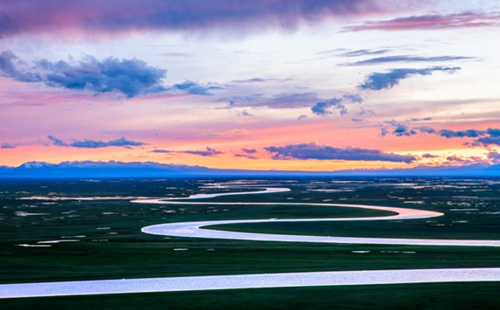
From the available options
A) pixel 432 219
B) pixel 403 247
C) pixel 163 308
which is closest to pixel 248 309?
pixel 163 308

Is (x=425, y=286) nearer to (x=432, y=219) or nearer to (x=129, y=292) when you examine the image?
(x=129, y=292)

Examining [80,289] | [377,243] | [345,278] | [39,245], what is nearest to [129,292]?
[80,289]

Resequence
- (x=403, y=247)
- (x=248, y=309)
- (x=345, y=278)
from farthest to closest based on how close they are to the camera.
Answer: (x=403, y=247) < (x=345, y=278) < (x=248, y=309)

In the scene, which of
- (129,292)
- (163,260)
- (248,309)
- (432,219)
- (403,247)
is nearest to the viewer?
(248,309)

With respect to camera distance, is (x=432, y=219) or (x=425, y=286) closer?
(x=425, y=286)

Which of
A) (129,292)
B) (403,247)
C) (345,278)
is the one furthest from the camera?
(403,247)

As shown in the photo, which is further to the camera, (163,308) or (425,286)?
(425,286)

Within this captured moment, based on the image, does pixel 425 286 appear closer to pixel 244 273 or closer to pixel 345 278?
pixel 345 278

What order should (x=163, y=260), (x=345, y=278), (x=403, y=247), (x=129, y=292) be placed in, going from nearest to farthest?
1. (x=129, y=292)
2. (x=345, y=278)
3. (x=163, y=260)
4. (x=403, y=247)
